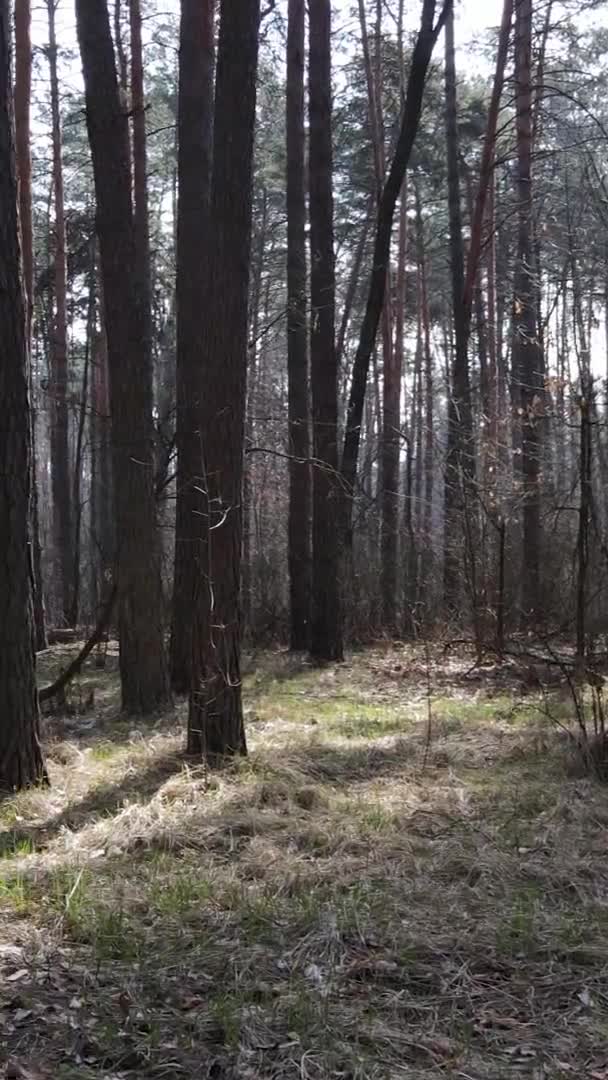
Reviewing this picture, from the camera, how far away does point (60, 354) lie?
17375 mm

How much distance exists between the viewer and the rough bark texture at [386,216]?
1072 centimetres

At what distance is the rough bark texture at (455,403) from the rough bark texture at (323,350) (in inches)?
71.1

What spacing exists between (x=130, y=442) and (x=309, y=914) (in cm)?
479

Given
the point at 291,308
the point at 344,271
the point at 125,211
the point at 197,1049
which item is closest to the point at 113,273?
the point at 125,211

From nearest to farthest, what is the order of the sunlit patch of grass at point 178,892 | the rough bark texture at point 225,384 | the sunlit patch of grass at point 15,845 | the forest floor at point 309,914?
1. the forest floor at point 309,914
2. the sunlit patch of grass at point 178,892
3. the sunlit patch of grass at point 15,845
4. the rough bark texture at point 225,384

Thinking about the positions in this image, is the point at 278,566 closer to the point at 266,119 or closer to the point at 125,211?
the point at 125,211

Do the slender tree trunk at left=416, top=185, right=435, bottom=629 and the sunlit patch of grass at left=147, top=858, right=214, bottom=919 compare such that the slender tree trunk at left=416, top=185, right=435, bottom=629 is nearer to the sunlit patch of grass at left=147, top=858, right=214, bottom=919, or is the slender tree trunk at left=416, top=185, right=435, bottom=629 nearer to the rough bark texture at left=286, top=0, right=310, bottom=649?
the rough bark texture at left=286, top=0, right=310, bottom=649

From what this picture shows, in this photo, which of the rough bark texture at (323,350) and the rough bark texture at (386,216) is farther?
the rough bark texture at (323,350)

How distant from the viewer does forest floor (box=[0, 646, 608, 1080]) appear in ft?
9.45

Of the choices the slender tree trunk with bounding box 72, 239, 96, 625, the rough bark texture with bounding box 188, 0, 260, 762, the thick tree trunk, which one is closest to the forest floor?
the rough bark texture with bounding box 188, 0, 260, 762

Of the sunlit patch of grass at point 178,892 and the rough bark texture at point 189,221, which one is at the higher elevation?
the rough bark texture at point 189,221

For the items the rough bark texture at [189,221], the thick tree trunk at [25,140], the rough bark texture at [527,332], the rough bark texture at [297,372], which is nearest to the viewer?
the rough bark texture at [189,221]

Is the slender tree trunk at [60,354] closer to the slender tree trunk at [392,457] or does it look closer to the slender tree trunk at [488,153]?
the slender tree trunk at [392,457]

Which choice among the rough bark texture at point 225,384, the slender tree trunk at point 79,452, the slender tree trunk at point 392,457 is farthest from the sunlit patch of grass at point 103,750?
the slender tree trunk at point 79,452
